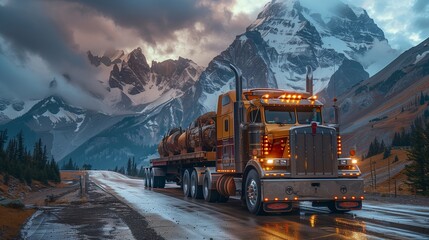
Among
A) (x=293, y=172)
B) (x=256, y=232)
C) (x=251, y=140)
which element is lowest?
(x=256, y=232)

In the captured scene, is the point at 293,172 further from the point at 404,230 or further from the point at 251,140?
the point at 404,230

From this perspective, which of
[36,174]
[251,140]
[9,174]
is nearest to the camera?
[251,140]

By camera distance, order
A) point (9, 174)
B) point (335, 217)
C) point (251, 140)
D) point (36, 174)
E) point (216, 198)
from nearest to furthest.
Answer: point (335, 217), point (251, 140), point (216, 198), point (9, 174), point (36, 174)

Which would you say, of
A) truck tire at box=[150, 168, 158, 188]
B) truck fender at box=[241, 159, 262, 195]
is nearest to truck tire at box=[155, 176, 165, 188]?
truck tire at box=[150, 168, 158, 188]

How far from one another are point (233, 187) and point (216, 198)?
314 cm

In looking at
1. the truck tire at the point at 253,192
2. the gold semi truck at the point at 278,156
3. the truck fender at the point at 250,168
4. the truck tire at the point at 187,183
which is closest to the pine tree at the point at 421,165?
the truck tire at the point at 187,183

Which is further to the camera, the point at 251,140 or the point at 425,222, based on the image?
the point at 251,140

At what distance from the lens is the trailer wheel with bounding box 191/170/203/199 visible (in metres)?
24.3

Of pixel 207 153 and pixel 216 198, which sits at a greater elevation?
pixel 207 153

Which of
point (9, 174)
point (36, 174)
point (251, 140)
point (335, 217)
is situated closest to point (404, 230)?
point (335, 217)

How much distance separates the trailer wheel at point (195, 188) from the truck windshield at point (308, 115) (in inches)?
319

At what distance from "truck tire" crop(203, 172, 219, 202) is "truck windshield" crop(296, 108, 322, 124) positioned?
600 centimetres

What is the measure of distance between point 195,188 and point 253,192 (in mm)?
8569

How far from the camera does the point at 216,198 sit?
22.2 metres
